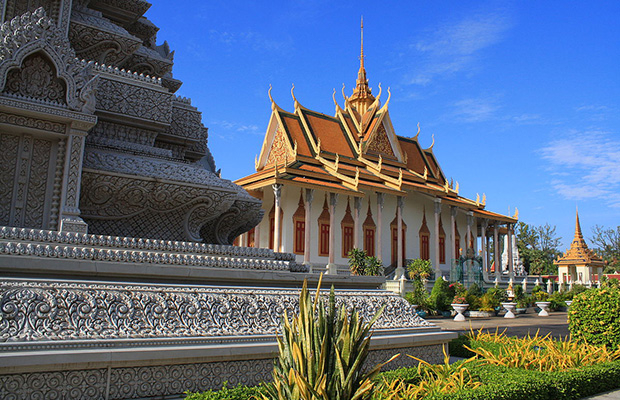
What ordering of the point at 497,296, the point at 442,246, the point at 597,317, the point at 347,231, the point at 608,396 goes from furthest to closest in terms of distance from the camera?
the point at 442,246 < the point at 347,231 < the point at 497,296 < the point at 597,317 < the point at 608,396

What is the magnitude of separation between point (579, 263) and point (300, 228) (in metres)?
23.3

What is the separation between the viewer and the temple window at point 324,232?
941 inches

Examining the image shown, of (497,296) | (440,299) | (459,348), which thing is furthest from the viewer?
(497,296)

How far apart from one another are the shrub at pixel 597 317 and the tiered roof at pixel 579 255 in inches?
1318

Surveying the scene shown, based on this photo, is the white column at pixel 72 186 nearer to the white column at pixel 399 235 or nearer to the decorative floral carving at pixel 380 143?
the white column at pixel 399 235

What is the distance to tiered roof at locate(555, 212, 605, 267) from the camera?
36406 millimetres

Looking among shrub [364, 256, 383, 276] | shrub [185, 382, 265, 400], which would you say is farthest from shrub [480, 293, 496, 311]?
shrub [185, 382, 265, 400]

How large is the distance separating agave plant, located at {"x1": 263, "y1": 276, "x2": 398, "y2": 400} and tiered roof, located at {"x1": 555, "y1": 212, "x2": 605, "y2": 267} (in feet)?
126

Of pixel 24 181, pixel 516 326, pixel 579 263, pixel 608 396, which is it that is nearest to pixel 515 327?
pixel 516 326

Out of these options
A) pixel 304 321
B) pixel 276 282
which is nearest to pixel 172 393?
pixel 304 321

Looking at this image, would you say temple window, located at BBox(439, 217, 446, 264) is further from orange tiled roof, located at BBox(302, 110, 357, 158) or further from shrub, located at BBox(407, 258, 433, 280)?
orange tiled roof, located at BBox(302, 110, 357, 158)

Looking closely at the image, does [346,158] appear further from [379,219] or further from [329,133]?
[379,219]

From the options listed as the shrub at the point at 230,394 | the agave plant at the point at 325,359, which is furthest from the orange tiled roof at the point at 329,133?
the agave plant at the point at 325,359

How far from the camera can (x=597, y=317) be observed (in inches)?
247
